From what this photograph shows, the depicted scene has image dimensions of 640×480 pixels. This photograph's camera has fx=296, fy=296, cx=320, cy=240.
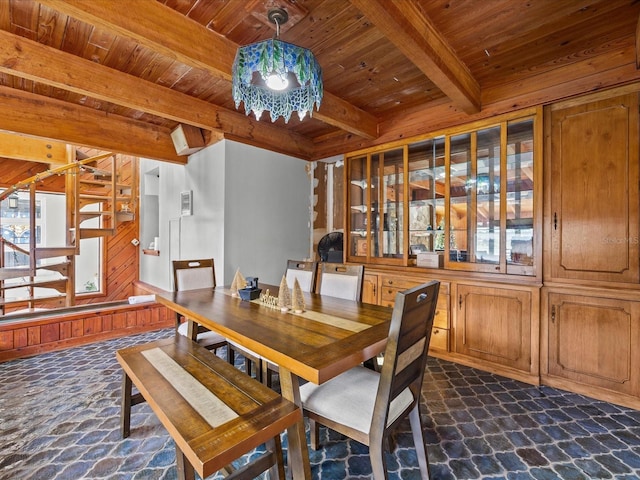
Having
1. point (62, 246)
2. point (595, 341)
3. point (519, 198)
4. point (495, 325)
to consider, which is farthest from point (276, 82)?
point (62, 246)

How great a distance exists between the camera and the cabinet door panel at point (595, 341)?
210 centimetres

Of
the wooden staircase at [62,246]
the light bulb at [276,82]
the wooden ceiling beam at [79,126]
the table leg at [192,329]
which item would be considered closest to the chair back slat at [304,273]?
the table leg at [192,329]

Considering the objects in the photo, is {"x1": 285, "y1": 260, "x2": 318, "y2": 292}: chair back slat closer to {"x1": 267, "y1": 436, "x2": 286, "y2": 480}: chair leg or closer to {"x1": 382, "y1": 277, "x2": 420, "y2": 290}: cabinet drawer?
{"x1": 382, "y1": 277, "x2": 420, "y2": 290}: cabinet drawer

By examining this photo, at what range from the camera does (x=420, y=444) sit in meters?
1.45

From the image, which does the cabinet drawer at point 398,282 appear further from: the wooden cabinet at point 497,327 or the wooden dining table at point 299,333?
the wooden dining table at point 299,333

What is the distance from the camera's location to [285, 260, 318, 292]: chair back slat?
104 inches

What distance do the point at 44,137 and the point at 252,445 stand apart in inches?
139

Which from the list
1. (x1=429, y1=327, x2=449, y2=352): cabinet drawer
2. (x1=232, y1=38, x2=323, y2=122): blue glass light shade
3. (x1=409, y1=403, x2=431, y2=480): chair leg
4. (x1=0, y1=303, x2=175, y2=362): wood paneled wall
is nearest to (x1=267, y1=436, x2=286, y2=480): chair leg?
(x1=409, y1=403, x2=431, y2=480): chair leg

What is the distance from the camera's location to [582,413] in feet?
6.70

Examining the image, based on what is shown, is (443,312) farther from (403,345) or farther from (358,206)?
(403,345)

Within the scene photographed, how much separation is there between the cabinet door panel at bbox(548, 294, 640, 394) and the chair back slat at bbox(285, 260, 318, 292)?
6.41 ft

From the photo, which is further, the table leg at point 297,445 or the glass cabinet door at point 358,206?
the glass cabinet door at point 358,206

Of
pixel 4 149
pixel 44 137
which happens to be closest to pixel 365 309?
pixel 44 137

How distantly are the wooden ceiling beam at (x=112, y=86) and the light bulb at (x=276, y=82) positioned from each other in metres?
1.53
